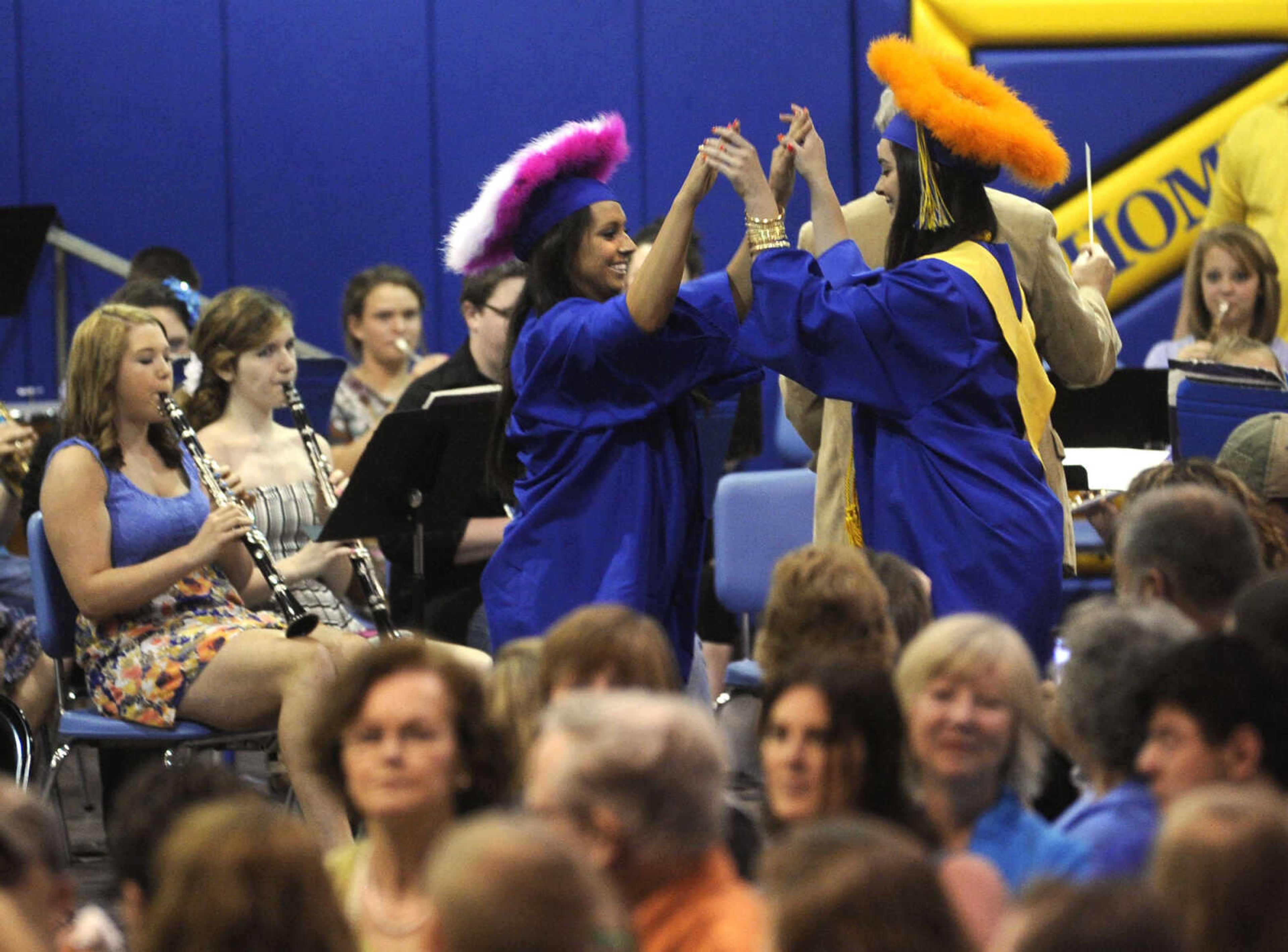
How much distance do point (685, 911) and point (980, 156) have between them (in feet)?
5.20

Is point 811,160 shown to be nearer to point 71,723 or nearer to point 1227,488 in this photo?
point 1227,488

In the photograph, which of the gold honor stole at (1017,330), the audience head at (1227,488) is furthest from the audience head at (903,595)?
the audience head at (1227,488)

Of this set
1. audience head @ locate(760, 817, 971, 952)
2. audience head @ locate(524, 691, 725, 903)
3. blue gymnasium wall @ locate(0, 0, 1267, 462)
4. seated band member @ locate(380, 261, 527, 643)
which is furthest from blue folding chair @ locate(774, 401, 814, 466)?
audience head @ locate(760, 817, 971, 952)

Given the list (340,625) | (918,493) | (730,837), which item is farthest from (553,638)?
(340,625)

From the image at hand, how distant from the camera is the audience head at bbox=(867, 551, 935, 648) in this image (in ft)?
8.71

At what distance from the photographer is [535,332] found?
10.2 feet

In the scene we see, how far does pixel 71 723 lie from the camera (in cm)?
373

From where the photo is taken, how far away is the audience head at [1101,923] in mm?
1348

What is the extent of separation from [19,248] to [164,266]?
Result: 452mm

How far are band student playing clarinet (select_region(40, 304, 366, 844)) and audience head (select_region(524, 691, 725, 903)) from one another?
184cm

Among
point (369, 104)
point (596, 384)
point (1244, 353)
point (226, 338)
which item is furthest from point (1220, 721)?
point (369, 104)

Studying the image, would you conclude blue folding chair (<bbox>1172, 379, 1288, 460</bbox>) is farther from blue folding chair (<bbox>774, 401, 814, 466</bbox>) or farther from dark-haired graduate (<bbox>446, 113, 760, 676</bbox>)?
blue folding chair (<bbox>774, 401, 814, 466</bbox>)

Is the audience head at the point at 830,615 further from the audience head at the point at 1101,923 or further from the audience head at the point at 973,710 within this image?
the audience head at the point at 1101,923

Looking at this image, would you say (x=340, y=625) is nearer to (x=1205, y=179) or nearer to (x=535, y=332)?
(x=535, y=332)
